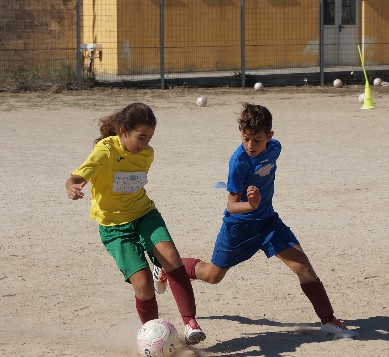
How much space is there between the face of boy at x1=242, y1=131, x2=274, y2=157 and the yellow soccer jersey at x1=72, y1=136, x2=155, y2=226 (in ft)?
2.09

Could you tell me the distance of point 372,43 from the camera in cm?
2722

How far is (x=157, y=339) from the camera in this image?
536 centimetres

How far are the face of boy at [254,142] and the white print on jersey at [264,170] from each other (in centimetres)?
10

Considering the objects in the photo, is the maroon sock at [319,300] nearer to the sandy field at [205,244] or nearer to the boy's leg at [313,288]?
the boy's leg at [313,288]

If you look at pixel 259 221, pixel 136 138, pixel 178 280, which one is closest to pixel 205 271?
pixel 259 221

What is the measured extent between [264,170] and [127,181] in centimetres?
86

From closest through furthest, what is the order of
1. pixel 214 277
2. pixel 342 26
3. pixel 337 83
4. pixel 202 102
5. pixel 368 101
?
pixel 214 277, pixel 368 101, pixel 202 102, pixel 337 83, pixel 342 26

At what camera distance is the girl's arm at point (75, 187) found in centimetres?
539

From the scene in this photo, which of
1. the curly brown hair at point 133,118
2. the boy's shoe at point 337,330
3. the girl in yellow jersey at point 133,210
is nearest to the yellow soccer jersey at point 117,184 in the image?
the girl in yellow jersey at point 133,210

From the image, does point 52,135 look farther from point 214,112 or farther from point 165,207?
point 165,207

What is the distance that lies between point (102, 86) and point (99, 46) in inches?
99.7

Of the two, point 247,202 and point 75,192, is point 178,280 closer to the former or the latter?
point 247,202

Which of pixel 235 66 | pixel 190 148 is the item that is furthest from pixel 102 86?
pixel 190 148

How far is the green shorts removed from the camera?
5668mm
